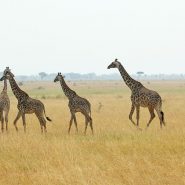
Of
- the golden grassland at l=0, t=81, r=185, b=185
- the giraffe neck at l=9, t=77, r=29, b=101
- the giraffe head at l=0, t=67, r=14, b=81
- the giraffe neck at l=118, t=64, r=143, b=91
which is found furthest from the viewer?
the giraffe head at l=0, t=67, r=14, b=81

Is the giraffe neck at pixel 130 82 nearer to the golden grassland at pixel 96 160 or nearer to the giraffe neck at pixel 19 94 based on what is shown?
the golden grassland at pixel 96 160

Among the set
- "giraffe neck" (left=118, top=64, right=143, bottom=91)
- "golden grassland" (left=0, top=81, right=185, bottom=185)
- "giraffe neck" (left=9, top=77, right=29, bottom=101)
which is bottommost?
"golden grassland" (left=0, top=81, right=185, bottom=185)

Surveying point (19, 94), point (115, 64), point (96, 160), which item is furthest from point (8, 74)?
point (96, 160)

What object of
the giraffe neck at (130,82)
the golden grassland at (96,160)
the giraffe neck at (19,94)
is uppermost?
the giraffe neck at (130,82)

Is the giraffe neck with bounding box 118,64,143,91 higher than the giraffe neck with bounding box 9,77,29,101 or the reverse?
higher

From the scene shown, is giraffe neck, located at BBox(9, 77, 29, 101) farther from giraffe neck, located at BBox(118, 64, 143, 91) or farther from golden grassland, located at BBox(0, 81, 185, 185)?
giraffe neck, located at BBox(118, 64, 143, 91)

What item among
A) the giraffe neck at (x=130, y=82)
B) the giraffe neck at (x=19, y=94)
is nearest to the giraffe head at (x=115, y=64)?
the giraffe neck at (x=130, y=82)

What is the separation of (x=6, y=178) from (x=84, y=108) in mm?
5997

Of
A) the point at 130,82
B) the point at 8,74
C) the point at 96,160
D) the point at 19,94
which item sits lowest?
the point at 96,160

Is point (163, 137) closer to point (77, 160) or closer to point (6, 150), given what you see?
point (77, 160)

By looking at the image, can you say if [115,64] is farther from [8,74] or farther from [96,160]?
[96,160]

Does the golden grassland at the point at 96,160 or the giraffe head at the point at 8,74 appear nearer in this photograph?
the golden grassland at the point at 96,160

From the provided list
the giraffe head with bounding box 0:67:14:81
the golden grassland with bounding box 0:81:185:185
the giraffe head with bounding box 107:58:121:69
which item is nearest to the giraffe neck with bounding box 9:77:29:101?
the giraffe head with bounding box 0:67:14:81

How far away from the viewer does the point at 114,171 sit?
8023 millimetres
